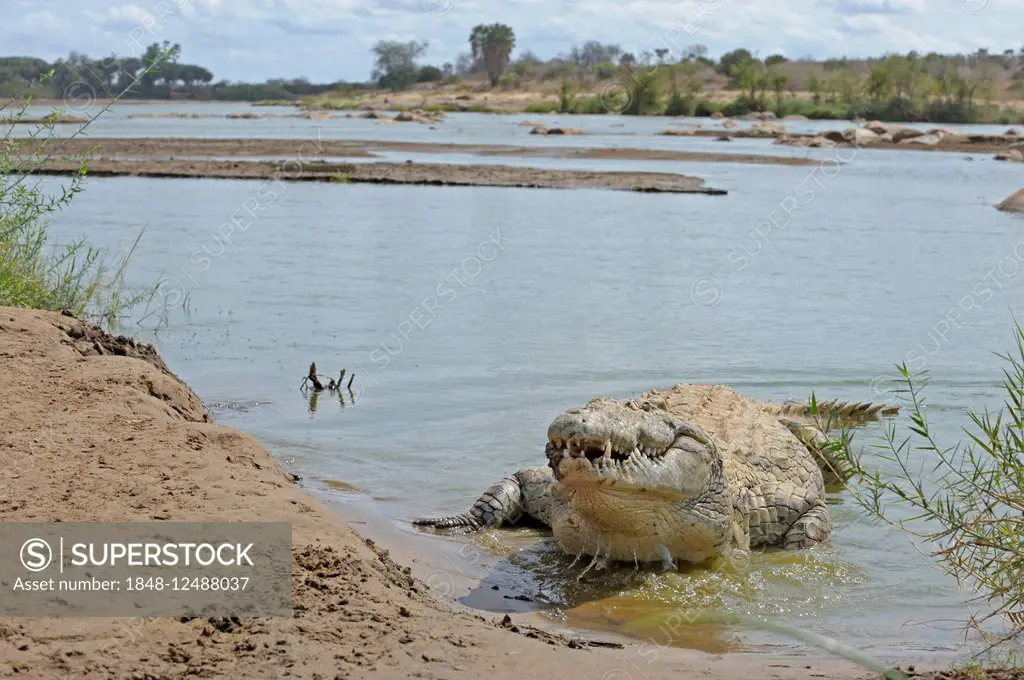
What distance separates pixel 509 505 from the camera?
758 centimetres

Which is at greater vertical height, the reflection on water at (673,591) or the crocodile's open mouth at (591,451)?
the crocodile's open mouth at (591,451)

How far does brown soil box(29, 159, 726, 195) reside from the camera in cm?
3341

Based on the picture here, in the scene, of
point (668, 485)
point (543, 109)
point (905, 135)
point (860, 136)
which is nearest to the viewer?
point (668, 485)

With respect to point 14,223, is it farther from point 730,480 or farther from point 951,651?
point 951,651

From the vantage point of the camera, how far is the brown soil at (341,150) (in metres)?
43.2

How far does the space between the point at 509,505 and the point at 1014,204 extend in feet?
80.6

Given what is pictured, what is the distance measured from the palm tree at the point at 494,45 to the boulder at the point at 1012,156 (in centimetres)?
8085

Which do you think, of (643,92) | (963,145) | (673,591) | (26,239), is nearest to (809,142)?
(963,145)

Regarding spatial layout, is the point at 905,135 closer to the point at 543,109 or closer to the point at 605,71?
the point at 543,109

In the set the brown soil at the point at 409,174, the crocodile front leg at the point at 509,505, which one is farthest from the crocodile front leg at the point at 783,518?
the brown soil at the point at 409,174

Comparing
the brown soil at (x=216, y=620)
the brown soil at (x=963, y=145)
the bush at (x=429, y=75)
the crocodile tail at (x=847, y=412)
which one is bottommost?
the crocodile tail at (x=847, y=412)

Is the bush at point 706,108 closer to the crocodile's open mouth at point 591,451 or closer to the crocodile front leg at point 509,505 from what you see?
the crocodile front leg at point 509,505

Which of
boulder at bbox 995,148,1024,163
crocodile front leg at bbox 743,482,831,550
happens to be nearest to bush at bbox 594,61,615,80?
boulder at bbox 995,148,1024,163

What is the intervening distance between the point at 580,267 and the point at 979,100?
81132 mm
